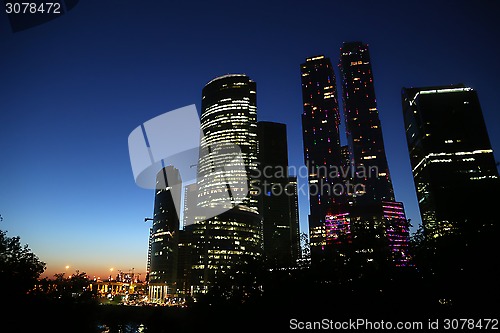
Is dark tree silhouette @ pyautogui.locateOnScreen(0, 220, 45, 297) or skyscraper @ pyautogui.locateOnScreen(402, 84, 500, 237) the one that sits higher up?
skyscraper @ pyautogui.locateOnScreen(402, 84, 500, 237)

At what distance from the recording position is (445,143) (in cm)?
14038

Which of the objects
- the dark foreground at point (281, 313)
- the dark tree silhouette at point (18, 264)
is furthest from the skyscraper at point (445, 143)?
the dark tree silhouette at point (18, 264)

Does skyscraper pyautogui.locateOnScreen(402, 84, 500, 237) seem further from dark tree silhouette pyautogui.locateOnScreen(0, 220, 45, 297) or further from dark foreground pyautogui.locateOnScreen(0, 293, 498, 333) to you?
dark tree silhouette pyautogui.locateOnScreen(0, 220, 45, 297)

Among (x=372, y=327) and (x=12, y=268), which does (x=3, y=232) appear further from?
(x=372, y=327)

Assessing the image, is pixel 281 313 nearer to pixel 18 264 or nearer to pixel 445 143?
pixel 18 264

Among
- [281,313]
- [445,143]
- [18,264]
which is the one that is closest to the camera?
[281,313]

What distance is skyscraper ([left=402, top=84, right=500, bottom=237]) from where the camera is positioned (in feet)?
428

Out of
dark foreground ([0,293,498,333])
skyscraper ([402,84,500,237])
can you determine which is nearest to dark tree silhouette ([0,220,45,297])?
dark foreground ([0,293,498,333])

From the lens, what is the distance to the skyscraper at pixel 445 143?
130 meters

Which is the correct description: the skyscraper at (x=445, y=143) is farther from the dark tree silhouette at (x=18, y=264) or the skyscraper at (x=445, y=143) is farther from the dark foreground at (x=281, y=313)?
the dark tree silhouette at (x=18, y=264)

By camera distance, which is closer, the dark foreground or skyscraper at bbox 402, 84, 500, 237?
the dark foreground

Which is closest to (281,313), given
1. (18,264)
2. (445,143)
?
(18,264)

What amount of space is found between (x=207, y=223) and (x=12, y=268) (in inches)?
4999

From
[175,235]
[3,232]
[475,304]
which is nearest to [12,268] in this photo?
[3,232]
